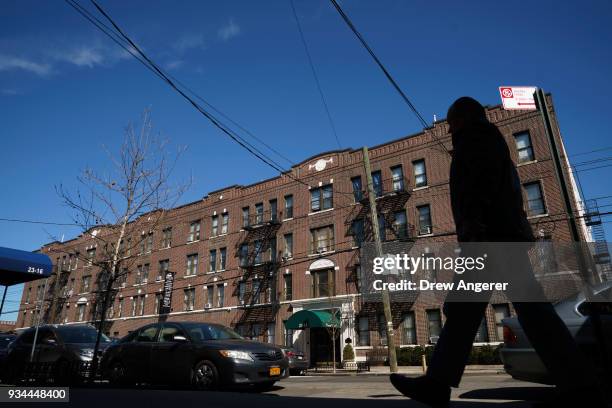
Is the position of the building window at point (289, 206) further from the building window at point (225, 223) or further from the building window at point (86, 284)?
the building window at point (86, 284)

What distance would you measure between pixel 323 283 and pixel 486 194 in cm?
2553

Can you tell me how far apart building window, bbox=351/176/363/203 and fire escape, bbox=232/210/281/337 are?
620cm

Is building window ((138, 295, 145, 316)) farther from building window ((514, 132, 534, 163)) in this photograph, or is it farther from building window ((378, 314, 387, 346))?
building window ((514, 132, 534, 163))

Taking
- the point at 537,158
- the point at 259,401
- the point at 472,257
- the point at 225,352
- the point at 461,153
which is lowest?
the point at 259,401

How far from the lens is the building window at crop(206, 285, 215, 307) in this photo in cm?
3306

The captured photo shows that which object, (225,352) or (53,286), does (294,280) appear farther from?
(53,286)

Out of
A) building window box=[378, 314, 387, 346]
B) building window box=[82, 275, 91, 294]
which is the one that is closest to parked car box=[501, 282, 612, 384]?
building window box=[378, 314, 387, 346]

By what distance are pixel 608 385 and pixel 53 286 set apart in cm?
5305

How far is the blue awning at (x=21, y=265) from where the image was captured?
820cm

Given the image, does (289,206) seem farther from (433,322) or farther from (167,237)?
(167,237)

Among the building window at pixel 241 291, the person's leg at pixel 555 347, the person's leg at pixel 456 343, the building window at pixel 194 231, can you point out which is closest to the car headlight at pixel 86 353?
the person's leg at pixel 456 343

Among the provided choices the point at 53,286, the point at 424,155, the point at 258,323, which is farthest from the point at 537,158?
the point at 53,286

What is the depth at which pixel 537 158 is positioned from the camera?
2256 centimetres

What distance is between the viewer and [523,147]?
23.3 m
